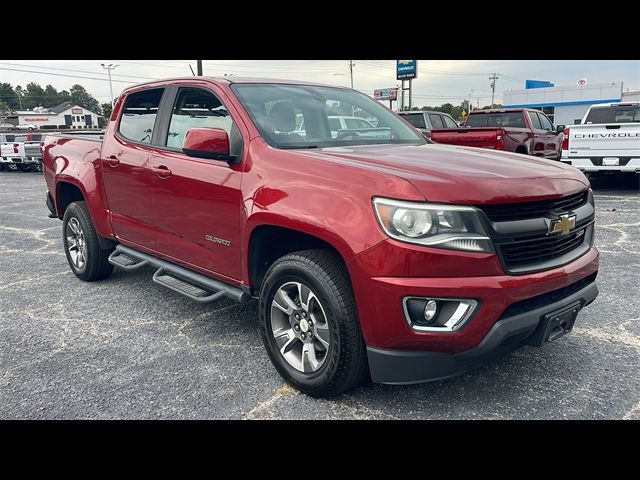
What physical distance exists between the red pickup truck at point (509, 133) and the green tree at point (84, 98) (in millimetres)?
136239

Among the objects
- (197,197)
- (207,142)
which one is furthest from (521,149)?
A: (207,142)

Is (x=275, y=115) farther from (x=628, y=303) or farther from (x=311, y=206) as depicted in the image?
(x=628, y=303)

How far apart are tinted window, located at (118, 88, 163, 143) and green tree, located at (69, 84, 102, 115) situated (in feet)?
465

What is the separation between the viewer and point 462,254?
2.52 m

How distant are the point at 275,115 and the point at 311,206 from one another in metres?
1.05

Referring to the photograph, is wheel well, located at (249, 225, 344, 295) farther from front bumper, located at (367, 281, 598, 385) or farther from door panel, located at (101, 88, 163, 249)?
door panel, located at (101, 88, 163, 249)

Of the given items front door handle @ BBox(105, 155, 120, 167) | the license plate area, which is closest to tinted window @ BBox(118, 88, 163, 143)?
front door handle @ BBox(105, 155, 120, 167)

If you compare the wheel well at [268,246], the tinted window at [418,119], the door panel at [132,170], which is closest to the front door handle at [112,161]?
the door panel at [132,170]

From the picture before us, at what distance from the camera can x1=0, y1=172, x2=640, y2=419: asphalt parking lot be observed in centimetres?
299

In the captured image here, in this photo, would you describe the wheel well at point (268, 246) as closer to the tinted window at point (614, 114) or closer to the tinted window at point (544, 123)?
the tinted window at point (614, 114)

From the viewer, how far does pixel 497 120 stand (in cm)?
1365

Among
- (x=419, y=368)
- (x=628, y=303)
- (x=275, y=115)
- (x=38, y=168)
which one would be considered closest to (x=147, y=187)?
(x=275, y=115)

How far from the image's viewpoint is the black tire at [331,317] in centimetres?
276

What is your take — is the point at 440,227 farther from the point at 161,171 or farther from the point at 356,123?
the point at 161,171
